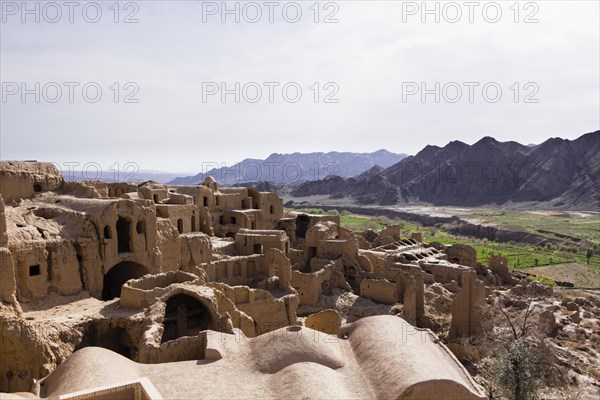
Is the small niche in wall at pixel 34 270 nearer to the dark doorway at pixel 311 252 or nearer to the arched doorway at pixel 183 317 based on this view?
the arched doorway at pixel 183 317

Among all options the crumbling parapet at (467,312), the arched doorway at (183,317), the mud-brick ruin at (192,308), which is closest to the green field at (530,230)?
the mud-brick ruin at (192,308)

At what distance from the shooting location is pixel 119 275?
28453mm

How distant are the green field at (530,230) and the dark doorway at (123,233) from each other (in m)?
51.4

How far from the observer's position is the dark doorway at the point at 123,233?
2814 centimetres

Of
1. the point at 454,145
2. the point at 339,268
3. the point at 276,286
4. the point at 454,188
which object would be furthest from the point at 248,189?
the point at 454,145

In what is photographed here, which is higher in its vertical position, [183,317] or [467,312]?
[183,317]

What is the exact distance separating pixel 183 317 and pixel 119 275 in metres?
7.99

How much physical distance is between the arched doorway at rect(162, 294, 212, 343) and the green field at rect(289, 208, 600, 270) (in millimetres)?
52209

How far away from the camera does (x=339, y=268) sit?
34.2 metres

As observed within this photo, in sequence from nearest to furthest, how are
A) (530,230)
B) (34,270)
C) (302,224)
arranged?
(34,270) → (302,224) → (530,230)

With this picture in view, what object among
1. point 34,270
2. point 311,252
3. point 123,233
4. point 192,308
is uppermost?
point 123,233

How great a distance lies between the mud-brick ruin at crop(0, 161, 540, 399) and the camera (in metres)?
14.8

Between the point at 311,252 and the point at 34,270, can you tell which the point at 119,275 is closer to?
the point at 34,270

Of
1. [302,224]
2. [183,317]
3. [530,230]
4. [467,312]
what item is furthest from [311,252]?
[530,230]
